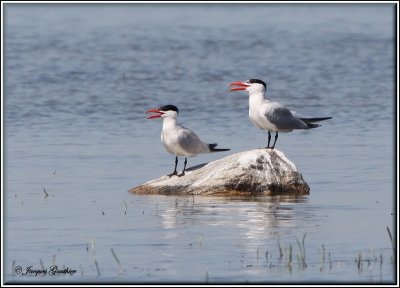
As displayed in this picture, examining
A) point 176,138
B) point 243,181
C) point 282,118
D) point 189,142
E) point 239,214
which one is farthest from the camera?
point 282,118

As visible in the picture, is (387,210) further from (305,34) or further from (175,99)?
(305,34)

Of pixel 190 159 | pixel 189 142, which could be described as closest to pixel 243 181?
pixel 189 142

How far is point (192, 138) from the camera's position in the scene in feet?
43.9

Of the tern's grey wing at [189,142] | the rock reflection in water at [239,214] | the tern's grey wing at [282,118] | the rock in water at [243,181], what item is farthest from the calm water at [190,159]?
the tern's grey wing at [189,142]

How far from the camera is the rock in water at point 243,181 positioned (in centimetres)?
1288

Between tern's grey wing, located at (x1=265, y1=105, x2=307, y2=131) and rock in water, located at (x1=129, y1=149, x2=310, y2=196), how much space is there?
1.99 ft

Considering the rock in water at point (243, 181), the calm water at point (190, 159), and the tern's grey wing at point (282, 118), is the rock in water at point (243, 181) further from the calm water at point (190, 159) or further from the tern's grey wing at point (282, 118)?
the tern's grey wing at point (282, 118)

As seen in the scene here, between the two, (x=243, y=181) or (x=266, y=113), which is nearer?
(x=243, y=181)

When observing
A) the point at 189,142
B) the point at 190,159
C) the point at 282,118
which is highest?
the point at 282,118

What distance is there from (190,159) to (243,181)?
2.58 meters

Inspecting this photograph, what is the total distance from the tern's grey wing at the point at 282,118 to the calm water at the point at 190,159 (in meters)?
0.66

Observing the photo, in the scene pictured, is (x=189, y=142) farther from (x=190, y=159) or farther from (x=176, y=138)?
(x=190, y=159)

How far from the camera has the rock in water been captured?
1288 centimetres

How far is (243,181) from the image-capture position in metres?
12.9
